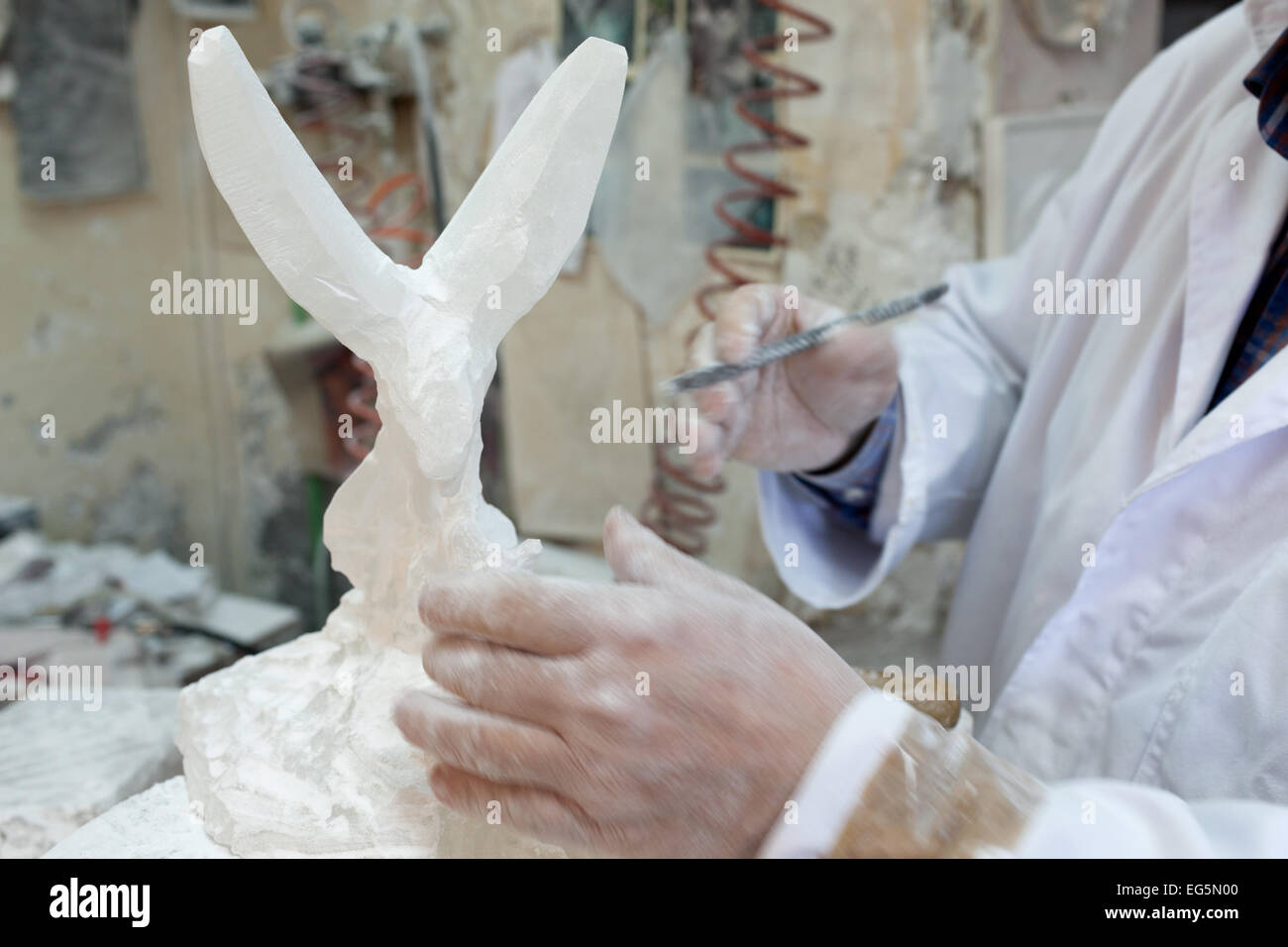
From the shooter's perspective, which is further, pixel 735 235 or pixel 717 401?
pixel 735 235

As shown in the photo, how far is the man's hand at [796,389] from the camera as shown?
1.16 m

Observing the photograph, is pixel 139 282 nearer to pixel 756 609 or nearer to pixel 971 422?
pixel 971 422

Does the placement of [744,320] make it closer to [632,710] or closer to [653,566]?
[653,566]

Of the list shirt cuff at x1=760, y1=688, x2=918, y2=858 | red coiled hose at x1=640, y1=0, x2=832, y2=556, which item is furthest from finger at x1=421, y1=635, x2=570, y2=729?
red coiled hose at x1=640, y1=0, x2=832, y2=556

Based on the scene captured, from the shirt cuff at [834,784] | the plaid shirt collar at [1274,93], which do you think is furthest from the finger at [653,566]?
the plaid shirt collar at [1274,93]

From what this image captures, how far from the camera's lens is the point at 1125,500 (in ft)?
3.32

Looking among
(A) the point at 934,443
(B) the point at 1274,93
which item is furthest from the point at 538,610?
(B) the point at 1274,93

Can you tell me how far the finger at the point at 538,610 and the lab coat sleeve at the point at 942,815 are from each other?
16 centimetres

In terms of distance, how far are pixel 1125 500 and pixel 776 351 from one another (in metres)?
0.40

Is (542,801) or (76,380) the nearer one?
(542,801)

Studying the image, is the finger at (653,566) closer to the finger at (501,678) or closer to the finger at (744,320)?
the finger at (501,678)

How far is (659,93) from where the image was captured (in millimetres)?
2445
